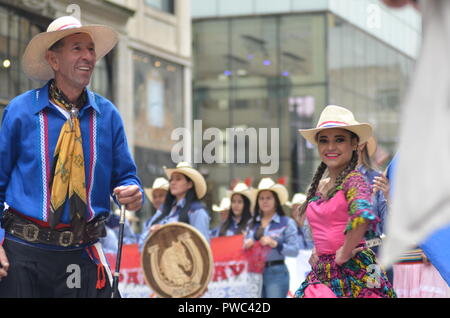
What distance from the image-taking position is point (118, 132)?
5.63 metres

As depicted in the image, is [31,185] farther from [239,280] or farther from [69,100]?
[239,280]

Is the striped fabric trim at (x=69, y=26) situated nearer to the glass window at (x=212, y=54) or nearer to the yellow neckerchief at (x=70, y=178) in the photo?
the yellow neckerchief at (x=70, y=178)

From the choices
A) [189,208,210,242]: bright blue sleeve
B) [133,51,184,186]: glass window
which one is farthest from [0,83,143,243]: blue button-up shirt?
[133,51,184,186]: glass window

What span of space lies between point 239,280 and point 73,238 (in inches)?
A: 355

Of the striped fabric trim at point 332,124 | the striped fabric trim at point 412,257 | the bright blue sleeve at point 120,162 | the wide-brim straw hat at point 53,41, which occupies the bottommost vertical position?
the striped fabric trim at point 412,257

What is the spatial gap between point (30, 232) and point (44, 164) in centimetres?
37

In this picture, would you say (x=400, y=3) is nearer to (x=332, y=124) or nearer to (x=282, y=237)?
(x=332, y=124)

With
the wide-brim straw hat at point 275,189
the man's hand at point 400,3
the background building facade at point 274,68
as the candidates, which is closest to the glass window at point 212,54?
the background building facade at point 274,68

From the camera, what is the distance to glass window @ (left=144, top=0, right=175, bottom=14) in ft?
92.7

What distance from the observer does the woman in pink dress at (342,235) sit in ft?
16.9

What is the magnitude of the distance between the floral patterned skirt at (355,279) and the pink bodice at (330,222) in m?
0.08

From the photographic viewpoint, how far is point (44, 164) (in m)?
5.35

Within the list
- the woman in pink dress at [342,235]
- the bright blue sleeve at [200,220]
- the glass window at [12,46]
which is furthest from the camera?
the glass window at [12,46]
